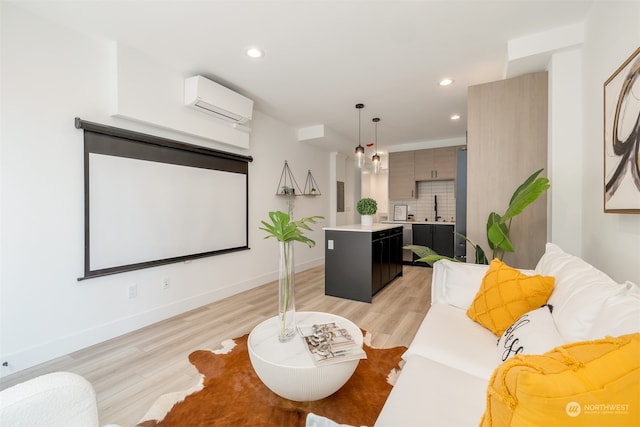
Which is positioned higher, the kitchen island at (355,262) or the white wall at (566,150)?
the white wall at (566,150)

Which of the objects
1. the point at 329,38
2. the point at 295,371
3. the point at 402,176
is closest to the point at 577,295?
the point at 295,371

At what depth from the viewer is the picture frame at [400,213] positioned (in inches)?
249

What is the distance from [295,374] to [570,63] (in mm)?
3149

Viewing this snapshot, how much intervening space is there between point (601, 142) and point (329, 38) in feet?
6.99

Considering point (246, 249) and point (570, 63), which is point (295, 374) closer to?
point (246, 249)

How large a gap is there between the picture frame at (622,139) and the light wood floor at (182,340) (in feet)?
5.65

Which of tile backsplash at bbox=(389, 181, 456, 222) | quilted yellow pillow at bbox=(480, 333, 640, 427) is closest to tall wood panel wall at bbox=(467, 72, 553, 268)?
quilted yellow pillow at bbox=(480, 333, 640, 427)

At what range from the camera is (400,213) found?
250 inches

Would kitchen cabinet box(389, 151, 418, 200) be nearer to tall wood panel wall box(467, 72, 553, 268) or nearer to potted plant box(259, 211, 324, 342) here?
tall wood panel wall box(467, 72, 553, 268)

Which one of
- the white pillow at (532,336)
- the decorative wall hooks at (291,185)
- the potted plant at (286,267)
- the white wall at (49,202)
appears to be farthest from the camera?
the decorative wall hooks at (291,185)

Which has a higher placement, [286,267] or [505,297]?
[286,267]

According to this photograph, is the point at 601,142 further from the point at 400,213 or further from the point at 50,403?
the point at 400,213

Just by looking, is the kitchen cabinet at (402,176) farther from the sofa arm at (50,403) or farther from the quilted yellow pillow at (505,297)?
the sofa arm at (50,403)

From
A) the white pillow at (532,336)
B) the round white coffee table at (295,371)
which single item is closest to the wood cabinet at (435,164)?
the white pillow at (532,336)
